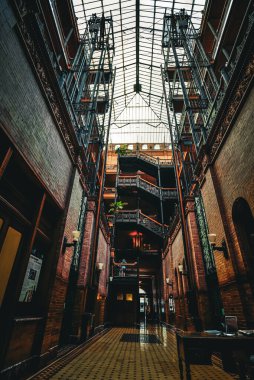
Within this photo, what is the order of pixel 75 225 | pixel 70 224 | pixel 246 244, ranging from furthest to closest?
1. pixel 75 225
2. pixel 70 224
3. pixel 246 244

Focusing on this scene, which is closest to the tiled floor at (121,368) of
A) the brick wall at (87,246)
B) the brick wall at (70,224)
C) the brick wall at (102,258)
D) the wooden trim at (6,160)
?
the brick wall at (70,224)

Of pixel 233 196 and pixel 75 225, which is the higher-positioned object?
pixel 75 225

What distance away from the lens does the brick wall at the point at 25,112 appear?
356 cm

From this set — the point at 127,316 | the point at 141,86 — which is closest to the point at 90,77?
the point at 141,86

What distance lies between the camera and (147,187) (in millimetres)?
20578

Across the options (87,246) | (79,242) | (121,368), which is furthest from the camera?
(87,246)

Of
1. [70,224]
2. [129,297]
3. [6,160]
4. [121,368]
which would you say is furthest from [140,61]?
[121,368]

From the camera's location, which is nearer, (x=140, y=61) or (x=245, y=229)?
(x=245, y=229)

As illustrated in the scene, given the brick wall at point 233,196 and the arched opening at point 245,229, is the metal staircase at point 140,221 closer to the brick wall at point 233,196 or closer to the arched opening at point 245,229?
the brick wall at point 233,196

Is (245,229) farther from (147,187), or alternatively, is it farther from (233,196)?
(147,187)

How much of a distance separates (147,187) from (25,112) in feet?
55.6

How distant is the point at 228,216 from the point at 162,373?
3.97 meters

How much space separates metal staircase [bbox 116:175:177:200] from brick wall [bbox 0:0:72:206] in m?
14.6

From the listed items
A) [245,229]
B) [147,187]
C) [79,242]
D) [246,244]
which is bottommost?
[246,244]
